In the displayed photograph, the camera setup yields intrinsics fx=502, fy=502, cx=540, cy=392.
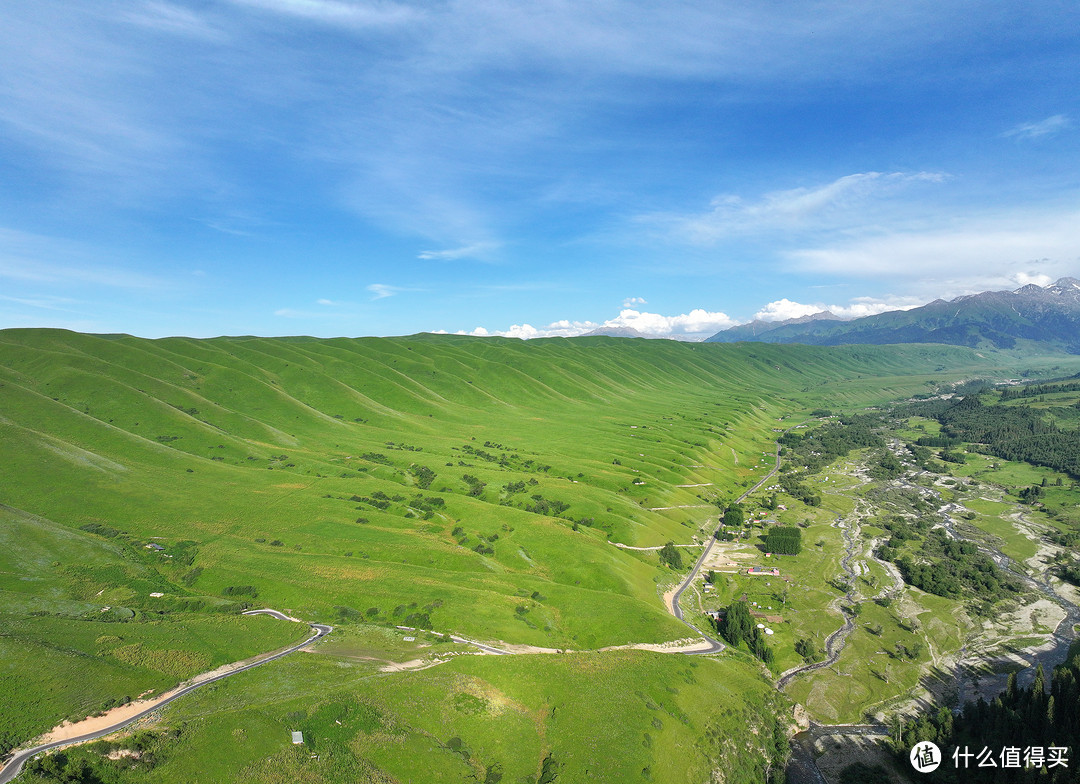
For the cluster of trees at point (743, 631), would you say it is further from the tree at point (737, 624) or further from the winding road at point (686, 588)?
the winding road at point (686, 588)

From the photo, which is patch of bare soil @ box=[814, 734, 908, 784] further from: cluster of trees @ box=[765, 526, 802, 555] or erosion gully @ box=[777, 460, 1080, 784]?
cluster of trees @ box=[765, 526, 802, 555]

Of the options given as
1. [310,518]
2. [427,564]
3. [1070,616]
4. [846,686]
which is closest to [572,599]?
[427,564]

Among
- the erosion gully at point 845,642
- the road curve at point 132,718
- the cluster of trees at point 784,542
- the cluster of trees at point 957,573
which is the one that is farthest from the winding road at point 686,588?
the road curve at point 132,718

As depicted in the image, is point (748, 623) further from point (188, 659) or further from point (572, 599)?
point (188, 659)

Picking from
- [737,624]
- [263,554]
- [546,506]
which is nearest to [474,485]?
[546,506]

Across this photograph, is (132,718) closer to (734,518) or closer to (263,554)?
(263,554)

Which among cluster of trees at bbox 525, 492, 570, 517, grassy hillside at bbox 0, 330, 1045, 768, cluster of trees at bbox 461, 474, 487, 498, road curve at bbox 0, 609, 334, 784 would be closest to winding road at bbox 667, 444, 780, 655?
grassy hillside at bbox 0, 330, 1045, 768

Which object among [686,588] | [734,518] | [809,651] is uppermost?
[734,518]
